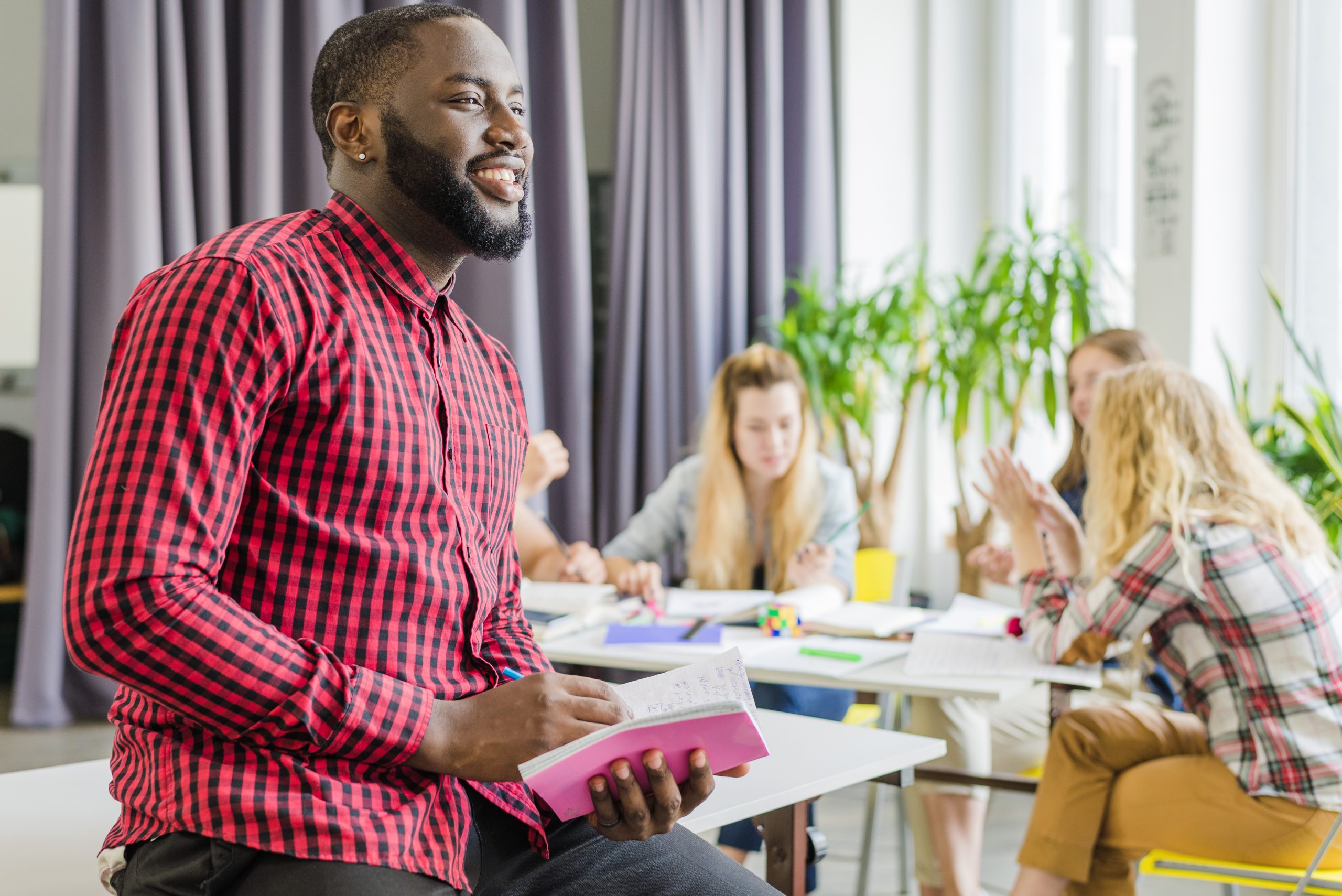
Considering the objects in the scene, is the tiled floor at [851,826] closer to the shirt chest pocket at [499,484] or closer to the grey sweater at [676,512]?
the grey sweater at [676,512]

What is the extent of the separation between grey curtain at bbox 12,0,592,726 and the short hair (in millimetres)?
2818

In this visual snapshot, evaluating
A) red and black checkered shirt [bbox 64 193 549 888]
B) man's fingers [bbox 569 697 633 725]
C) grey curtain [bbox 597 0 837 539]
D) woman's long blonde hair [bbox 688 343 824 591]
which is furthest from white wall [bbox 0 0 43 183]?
man's fingers [bbox 569 697 633 725]

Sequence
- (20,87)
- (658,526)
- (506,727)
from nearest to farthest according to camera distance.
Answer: (506,727), (658,526), (20,87)

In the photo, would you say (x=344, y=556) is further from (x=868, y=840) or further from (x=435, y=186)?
(x=868, y=840)

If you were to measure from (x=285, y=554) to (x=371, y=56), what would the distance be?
50cm

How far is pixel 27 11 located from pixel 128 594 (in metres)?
5.18

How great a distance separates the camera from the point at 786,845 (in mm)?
1542

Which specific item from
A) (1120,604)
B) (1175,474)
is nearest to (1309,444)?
(1175,474)

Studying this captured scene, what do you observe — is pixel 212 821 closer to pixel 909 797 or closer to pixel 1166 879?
pixel 909 797

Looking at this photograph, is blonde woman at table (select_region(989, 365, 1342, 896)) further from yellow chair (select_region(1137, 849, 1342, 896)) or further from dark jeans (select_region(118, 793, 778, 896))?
dark jeans (select_region(118, 793, 778, 896))

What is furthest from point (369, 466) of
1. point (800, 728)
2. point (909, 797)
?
point (909, 797)

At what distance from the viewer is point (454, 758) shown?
3.42ft

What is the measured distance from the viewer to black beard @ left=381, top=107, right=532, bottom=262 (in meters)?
1.15

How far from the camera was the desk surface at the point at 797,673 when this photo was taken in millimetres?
2033
